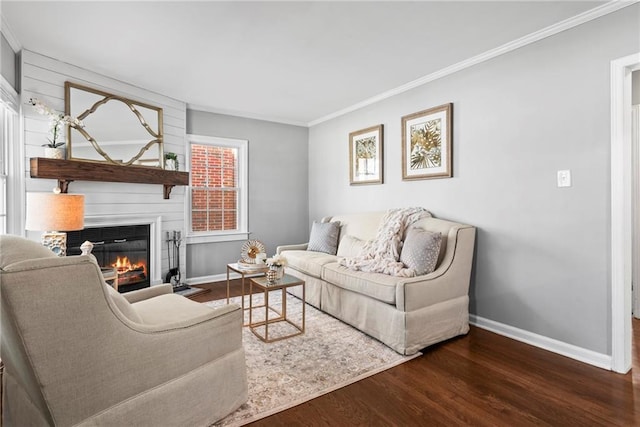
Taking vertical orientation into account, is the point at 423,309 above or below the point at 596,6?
below

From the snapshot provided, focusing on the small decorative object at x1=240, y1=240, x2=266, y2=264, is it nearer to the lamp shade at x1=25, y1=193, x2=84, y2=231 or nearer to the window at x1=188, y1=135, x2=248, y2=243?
the lamp shade at x1=25, y1=193, x2=84, y2=231

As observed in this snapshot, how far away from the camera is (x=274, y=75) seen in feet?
11.4

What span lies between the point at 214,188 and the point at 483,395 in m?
4.08

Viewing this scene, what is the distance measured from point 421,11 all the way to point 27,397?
304 cm

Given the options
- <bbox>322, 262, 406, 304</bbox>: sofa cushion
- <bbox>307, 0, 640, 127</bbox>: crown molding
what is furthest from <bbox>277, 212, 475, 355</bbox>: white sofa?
<bbox>307, 0, 640, 127</bbox>: crown molding

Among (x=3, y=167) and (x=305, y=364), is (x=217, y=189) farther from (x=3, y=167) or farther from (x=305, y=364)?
(x=305, y=364)

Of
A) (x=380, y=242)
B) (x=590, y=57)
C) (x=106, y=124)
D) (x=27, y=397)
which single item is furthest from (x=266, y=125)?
(x=27, y=397)

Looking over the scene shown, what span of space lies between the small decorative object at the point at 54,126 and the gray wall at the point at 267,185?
1.52 meters

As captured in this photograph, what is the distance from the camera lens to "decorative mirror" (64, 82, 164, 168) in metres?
3.42

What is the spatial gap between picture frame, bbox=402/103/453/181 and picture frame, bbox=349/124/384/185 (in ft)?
1.30

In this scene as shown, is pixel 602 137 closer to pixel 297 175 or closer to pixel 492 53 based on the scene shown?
pixel 492 53

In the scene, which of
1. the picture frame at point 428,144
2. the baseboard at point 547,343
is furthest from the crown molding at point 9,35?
the baseboard at point 547,343

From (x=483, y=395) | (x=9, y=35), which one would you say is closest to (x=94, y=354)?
(x=483, y=395)

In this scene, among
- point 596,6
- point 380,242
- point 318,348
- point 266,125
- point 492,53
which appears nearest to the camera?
point 596,6
